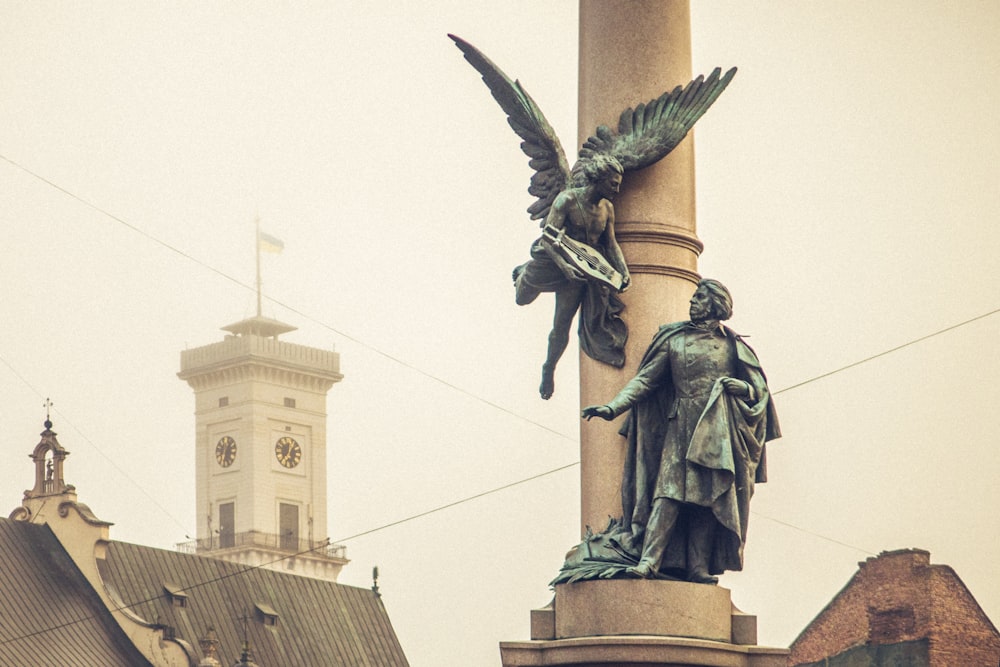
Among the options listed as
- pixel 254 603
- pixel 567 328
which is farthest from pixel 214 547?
pixel 567 328

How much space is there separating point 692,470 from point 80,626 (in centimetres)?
5884

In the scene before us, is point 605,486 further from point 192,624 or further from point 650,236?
point 192,624

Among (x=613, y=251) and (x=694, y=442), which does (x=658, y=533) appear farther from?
(x=613, y=251)

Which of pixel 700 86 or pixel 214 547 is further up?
pixel 214 547

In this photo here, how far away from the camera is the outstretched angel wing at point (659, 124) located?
1335 centimetres

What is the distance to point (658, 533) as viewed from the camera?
12.6 meters

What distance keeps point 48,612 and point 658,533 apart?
57.4 metres

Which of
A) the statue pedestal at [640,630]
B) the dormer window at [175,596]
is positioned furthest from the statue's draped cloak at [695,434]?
the dormer window at [175,596]

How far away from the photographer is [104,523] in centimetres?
7231

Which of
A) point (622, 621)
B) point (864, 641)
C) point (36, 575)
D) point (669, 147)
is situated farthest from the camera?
point (36, 575)

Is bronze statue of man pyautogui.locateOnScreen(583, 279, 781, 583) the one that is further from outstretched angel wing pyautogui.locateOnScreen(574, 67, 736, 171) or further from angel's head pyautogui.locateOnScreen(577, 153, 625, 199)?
outstretched angel wing pyautogui.locateOnScreen(574, 67, 736, 171)

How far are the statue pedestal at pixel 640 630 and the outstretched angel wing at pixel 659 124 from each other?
2268 mm

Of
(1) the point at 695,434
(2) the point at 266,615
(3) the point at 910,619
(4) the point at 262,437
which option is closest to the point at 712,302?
(1) the point at 695,434

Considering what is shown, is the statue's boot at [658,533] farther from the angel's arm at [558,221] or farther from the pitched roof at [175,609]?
the pitched roof at [175,609]
